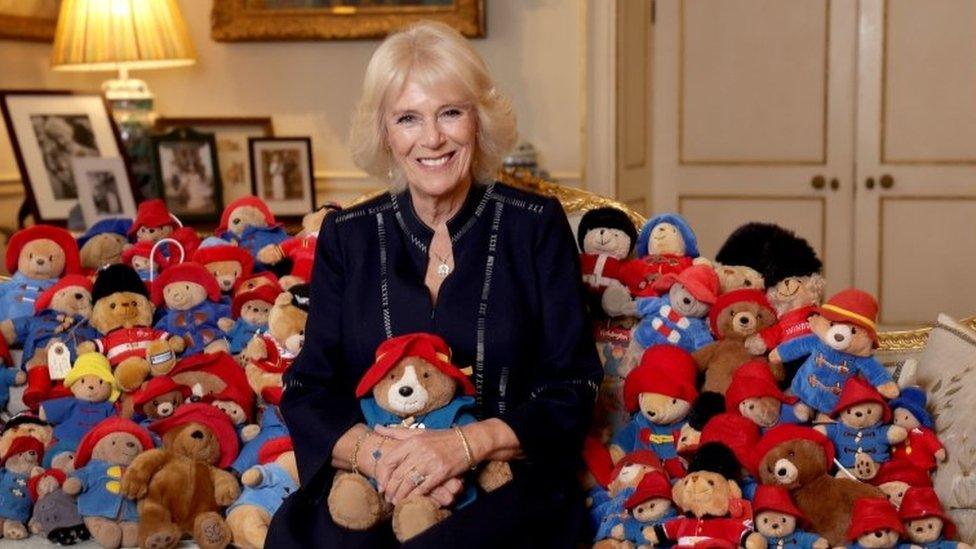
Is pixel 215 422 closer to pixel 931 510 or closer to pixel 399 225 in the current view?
pixel 399 225

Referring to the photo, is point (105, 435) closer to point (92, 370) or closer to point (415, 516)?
point (92, 370)

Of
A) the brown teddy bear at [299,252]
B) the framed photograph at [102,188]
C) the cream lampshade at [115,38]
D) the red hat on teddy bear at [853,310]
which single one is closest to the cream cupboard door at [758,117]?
the cream lampshade at [115,38]

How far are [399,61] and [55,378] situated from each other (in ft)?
3.66

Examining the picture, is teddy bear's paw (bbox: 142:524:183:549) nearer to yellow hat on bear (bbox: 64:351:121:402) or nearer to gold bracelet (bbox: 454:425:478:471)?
yellow hat on bear (bbox: 64:351:121:402)

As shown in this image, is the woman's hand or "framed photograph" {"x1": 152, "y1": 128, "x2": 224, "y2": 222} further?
"framed photograph" {"x1": 152, "y1": 128, "x2": 224, "y2": 222}

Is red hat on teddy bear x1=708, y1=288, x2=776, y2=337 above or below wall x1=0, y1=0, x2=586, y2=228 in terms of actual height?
below

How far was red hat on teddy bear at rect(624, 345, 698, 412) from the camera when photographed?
7.75ft

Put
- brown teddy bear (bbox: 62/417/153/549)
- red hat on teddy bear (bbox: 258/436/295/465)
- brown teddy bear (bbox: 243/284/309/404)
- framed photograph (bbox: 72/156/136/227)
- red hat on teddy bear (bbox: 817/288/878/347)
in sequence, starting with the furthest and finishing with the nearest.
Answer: framed photograph (bbox: 72/156/136/227), brown teddy bear (bbox: 243/284/309/404), red hat on teddy bear (bbox: 258/436/295/465), brown teddy bear (bbox: 62/417/153/549), red hat on teddy bear (bbox: 817/288/878/347)

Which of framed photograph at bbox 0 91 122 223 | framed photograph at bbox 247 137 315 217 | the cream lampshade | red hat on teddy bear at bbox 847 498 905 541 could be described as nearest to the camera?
red hat on teddy bear at bbox 847 498 905 541

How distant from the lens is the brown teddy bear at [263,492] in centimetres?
236

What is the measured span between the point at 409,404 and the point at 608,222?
76 cm

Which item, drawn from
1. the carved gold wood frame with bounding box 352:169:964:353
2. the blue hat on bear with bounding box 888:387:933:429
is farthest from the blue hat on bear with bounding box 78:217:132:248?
the blue hat on bear with bounding box 888:387:933:429

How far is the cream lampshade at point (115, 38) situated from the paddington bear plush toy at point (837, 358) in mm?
2932

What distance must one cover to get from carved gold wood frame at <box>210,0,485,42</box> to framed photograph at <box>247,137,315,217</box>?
447mm
